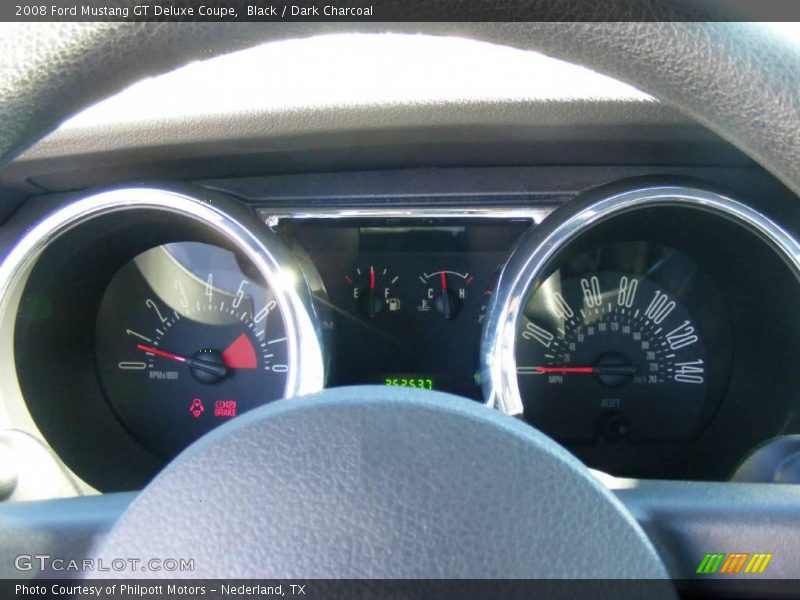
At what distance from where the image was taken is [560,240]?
78.7 inches

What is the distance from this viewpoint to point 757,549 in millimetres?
1323

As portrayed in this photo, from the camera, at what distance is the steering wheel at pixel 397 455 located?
2.81 feet

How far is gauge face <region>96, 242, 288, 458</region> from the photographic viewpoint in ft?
7.47

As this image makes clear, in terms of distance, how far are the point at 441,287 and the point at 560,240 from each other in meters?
0.33

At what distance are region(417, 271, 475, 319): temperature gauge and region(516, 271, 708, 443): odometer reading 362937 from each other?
0.17 meters

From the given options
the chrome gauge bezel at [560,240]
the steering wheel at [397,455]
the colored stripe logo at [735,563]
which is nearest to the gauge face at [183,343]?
the chrome gauge bezel at [560,240]

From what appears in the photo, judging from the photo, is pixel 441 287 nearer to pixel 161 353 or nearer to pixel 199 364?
pixel 199 364

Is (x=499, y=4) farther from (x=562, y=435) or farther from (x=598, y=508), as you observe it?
(x=562, y=435)

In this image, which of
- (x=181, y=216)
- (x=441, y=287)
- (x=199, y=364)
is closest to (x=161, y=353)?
(x=199, y=364)

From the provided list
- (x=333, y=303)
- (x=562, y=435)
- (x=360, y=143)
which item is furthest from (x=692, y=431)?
(x=360, y=143)

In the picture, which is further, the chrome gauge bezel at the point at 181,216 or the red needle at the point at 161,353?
the red needle at the point at 161,353

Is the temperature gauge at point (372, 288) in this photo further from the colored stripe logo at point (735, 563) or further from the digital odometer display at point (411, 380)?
the colored stripe logo at point (735, 563)

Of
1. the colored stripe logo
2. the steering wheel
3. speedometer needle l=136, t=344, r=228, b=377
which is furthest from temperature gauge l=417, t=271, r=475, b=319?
the steering wheel

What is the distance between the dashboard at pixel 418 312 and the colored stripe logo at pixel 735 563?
0.67 metres
